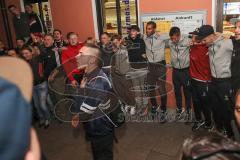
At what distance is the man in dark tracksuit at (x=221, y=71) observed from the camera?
4004 millimetres

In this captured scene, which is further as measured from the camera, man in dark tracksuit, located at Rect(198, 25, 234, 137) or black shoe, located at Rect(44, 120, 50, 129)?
black shoe, located at Rect(44, 120, 50, 129)

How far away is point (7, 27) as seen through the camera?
7.66 metres

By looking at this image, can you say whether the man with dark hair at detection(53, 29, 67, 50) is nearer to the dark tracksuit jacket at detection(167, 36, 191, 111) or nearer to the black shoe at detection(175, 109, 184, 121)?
the dark tracksuit jacket at detection(167, 36, 191, 111)

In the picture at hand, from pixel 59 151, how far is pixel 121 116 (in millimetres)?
1852

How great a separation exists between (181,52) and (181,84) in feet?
1.85

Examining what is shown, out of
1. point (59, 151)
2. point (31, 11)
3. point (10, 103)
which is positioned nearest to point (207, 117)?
point (59, 151)

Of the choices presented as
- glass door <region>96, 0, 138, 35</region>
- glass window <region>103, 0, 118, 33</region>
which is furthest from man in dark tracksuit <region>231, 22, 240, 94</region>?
glass window <region>103, 0, 118, 33</region>

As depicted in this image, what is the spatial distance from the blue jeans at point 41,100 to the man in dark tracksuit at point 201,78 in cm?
260

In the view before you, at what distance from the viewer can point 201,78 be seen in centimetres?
436

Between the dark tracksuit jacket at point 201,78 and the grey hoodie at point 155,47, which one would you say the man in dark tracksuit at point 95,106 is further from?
the grey hoodie at point 155,47

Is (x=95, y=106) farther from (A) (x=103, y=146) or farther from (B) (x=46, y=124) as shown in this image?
(B) (x=46, y=124)

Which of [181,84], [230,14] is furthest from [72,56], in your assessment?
[230,14]

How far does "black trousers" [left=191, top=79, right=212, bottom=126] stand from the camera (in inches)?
171

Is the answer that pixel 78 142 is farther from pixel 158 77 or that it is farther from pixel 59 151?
pixel 158 77
